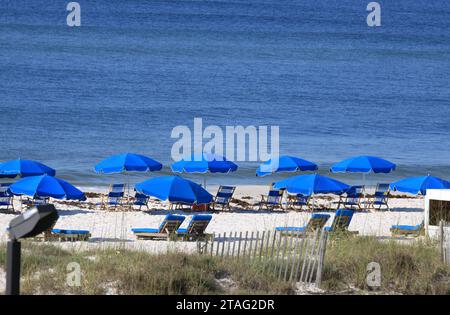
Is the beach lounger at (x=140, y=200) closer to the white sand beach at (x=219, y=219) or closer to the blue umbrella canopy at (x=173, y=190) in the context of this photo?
the white sand beach at (x=219, y=219)

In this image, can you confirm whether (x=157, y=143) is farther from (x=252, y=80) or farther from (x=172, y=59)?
(x=172, y=59)

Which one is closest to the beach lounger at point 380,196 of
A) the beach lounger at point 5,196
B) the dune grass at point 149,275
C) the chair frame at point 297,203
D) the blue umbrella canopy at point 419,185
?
the blue umbrella canopy at point 419,185

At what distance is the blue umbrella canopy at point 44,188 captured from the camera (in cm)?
1866

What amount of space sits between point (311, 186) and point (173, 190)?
333cm

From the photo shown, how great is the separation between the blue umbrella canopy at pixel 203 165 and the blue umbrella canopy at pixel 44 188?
10.1 feet

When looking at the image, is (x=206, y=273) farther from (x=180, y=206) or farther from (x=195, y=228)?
(x=180, y=206)

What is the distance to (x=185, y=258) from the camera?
1029 cm

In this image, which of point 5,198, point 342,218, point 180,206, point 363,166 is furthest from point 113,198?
point 342,218

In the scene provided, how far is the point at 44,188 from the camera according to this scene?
18.8m

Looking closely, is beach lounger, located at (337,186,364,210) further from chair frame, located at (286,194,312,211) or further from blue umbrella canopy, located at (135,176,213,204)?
blue umbrella canopy, located at (135,176,213,204)

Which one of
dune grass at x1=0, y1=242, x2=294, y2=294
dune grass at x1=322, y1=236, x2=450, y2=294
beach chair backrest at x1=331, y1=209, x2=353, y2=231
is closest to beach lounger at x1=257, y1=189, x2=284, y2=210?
beach chair backrest at x1=331, y1=209, x2=353, y2=231

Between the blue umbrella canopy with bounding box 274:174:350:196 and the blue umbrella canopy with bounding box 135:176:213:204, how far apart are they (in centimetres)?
231
